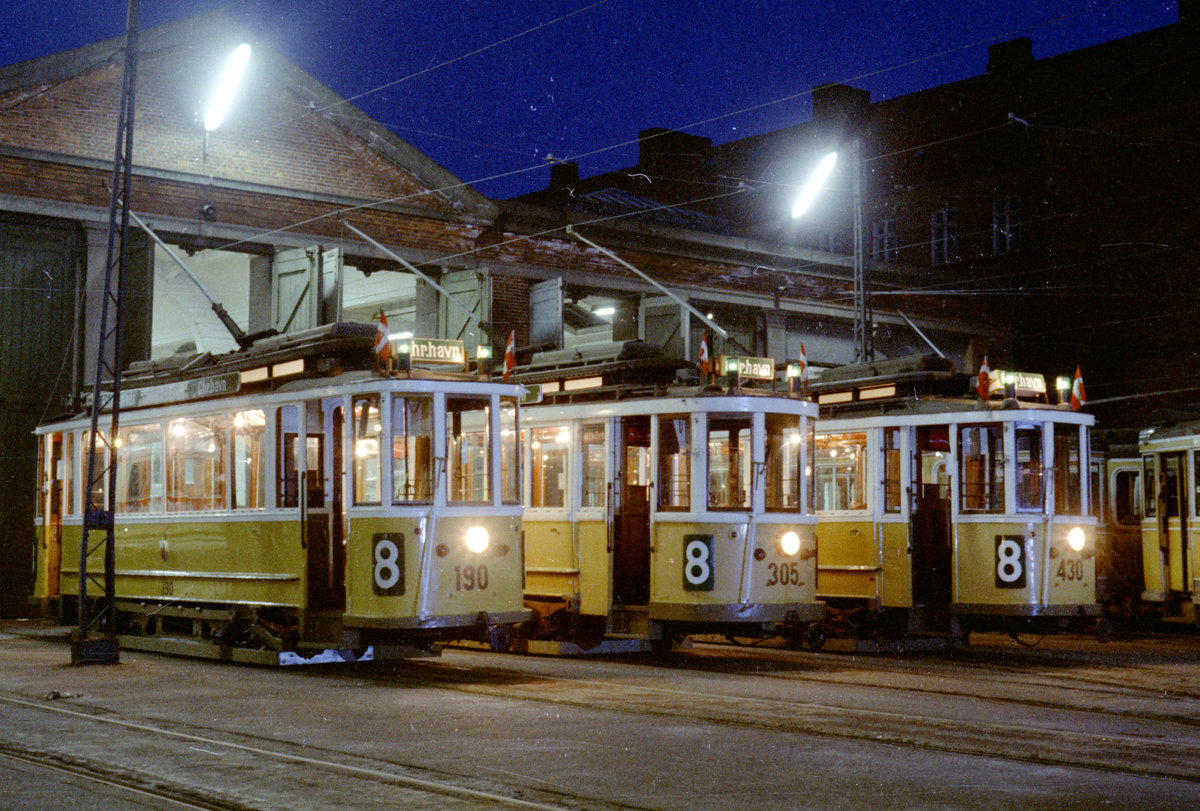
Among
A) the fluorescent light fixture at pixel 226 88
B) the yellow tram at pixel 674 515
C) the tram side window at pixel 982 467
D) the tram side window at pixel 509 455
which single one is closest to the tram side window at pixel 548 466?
the yellow tram at pixel 674 515

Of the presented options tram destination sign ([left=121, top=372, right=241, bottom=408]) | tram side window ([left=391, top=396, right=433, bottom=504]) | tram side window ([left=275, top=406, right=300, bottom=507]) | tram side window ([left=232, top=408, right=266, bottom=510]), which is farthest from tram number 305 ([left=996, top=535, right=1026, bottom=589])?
tram destination sign ([left=121, top=372, right=241, bottom=408])

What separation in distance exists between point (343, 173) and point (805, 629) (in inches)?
481

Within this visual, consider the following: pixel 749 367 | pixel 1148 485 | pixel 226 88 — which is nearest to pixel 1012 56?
pixel 1148 485

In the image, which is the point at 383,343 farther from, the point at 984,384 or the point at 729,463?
the point at 984,384

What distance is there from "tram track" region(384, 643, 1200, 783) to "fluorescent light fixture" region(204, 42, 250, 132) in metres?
13.2

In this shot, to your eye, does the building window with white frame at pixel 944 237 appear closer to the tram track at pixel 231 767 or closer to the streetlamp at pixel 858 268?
the streetlamp at pixel 858 268

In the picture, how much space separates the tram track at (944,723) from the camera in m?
8.65

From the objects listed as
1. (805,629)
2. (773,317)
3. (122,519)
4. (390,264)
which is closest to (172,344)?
(390,264)

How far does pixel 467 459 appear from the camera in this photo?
43.1 ft

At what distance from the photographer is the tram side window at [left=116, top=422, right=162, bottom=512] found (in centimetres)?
1589

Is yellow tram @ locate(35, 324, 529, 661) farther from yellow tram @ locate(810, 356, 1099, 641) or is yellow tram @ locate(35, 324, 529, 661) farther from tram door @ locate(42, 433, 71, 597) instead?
yellow tram @ locate(810, 356, 1099, 641)

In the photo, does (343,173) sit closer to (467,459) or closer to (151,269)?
(151,269)

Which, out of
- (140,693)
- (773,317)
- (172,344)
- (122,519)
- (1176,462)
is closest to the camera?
(140,693)

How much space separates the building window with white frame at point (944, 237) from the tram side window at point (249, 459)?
2842 cm
